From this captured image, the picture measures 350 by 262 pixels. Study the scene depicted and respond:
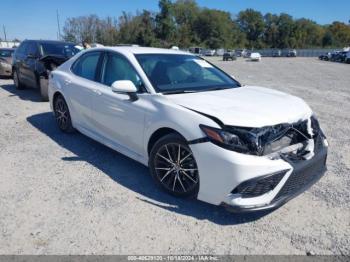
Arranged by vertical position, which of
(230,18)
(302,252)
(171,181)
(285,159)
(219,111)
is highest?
(230,18)

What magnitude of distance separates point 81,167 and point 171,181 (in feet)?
5.09

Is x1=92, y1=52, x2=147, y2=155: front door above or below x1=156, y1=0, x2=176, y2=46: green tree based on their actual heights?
below

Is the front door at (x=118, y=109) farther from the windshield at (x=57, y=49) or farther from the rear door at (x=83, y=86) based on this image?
the windshield at (x=57, y=49)

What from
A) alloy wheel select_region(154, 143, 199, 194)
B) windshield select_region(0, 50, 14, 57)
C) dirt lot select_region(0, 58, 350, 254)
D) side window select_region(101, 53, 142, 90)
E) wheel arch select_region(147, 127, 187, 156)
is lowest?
dirt lot select_region(0, 58, 350, 254)

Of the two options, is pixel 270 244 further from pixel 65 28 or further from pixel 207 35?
pixel 207 35

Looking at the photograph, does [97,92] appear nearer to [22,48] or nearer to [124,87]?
[124,87]

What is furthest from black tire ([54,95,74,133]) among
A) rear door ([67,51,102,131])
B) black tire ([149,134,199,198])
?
black tire ([149,134,199,198])

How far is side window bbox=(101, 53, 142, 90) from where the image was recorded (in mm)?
4348

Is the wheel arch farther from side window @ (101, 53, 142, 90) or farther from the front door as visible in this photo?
side window @ (101, 53, 142, 90)

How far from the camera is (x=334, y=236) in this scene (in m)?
3.23

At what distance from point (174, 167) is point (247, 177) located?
93cm

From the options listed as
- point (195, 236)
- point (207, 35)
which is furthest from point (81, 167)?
point (207, 35)

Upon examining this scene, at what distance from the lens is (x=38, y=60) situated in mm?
9648

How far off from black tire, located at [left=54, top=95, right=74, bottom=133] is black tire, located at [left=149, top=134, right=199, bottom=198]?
2.59m
